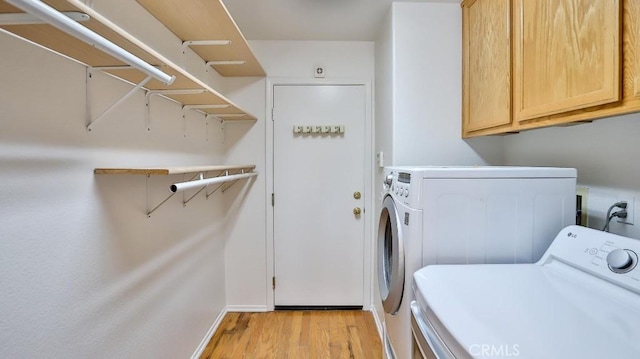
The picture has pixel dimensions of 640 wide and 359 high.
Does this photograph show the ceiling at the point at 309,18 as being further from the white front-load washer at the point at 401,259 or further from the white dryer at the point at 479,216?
the white dryer at the point at 479,216

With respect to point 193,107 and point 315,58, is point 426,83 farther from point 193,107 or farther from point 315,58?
point 193,107

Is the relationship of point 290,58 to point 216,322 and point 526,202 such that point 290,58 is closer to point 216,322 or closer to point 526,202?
point 526,202

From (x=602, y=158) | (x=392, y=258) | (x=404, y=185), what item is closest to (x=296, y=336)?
(x=392, y=258)

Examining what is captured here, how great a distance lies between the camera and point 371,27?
2.22 metres

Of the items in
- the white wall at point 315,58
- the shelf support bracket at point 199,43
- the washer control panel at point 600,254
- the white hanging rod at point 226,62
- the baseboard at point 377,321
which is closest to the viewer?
the washer control panel at point 600,254

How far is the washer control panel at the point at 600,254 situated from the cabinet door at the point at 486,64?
631mm

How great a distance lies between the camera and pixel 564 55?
1087 mm

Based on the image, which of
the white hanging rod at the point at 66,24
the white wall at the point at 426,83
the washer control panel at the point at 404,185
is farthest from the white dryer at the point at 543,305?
the white hanging rod at the point at 66,24

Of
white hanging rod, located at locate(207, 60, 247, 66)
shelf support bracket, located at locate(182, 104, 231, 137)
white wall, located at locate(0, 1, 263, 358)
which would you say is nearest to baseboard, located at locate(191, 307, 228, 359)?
white wall, located at locate(0, 1, 263, 358)

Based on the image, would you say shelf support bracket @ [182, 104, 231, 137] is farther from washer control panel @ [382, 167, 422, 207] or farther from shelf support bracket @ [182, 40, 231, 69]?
washer control panel @ [382, 167, 422, 207]

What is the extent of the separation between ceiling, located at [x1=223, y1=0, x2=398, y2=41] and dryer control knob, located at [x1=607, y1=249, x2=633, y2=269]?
5.70 ft

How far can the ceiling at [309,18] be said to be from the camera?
1.92m

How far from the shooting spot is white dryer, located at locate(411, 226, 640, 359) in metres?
0.60

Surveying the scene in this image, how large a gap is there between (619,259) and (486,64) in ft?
3.74
